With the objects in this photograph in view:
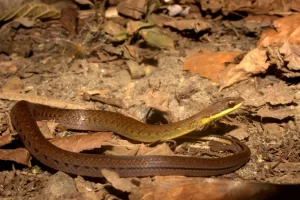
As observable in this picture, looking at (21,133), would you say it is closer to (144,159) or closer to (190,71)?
(144,159)

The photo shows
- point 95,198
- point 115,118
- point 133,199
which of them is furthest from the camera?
point 115,118

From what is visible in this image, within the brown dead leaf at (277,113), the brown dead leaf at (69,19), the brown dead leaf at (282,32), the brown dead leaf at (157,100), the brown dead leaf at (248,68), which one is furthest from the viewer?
the brown dead leaf at (69,19)

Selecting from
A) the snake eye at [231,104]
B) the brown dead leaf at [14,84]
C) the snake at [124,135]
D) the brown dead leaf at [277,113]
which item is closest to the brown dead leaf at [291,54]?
the brown dead leaf at [277,113]

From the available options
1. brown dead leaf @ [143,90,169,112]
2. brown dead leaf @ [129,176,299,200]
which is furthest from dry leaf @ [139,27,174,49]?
brown dead leaf @ [129,176,299,200]

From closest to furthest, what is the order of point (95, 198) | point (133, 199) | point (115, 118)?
point (133, 199) < point (95, 198) < point (115, 118)

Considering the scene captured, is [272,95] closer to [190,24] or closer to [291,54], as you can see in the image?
[291,54]

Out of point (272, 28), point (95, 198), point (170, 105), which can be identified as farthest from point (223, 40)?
point (95, 198)

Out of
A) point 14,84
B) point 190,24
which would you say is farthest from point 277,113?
point 14,84

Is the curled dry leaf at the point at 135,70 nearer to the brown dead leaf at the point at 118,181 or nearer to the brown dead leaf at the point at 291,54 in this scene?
the brown dead leaf at the point at 291,54
